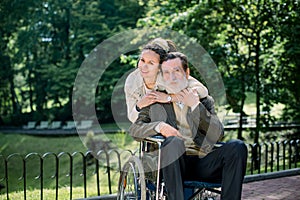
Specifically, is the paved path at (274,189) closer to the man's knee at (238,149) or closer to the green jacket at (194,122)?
the green jacket at (194,122)

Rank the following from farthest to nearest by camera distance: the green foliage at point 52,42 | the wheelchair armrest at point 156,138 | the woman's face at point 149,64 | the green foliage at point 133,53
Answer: the green foliage at point 52,42, the green foliage at point 133,53, the woman's face at point 149,64, the wheelchair armrest at point 156,138

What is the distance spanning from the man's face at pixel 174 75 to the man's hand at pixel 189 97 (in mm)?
47

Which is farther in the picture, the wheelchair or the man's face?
the man's face

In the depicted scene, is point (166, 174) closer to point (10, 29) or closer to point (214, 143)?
point (214, 143)

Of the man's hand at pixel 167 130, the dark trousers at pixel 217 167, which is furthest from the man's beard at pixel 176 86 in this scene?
A: the dark trousers at pixel 217 167

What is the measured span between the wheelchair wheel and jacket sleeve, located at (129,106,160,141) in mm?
148

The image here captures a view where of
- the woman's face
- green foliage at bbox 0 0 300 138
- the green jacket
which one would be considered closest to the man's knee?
the green jacket

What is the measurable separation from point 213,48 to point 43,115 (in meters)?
16.5

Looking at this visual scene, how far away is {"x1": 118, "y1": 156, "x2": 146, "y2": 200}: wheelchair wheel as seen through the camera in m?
2.80

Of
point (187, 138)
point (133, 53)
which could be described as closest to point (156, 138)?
point (187, 138)

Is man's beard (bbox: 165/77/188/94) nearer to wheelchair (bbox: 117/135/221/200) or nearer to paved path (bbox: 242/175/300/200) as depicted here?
wheelchair (bbox: 117/135/221/200)

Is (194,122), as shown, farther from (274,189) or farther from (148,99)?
(274,189)

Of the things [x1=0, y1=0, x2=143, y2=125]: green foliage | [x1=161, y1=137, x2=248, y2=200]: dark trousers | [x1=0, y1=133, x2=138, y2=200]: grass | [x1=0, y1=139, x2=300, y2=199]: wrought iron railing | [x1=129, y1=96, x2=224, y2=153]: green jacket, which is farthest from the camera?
[x1=0, y1=0, x2=143, y2=125]: green foliage

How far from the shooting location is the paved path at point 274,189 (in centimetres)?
445
